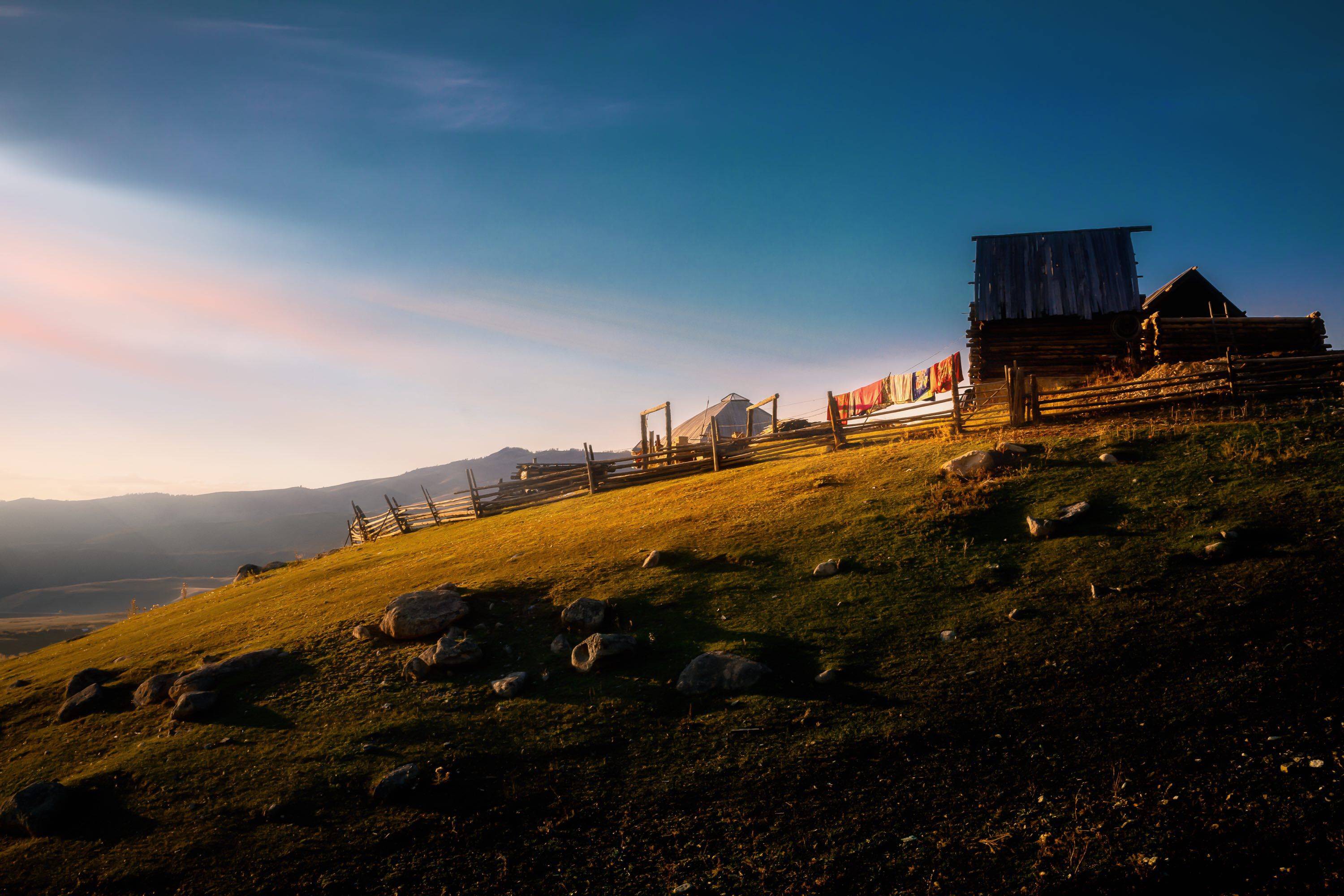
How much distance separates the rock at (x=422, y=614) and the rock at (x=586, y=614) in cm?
219

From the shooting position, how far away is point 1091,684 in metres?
7.00

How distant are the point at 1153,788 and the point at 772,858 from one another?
3.47m

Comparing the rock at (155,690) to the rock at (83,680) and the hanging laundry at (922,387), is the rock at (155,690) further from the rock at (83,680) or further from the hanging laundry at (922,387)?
the hanging laundry at (922,387)

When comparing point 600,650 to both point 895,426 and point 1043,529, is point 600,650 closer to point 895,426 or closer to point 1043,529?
point 1043,529

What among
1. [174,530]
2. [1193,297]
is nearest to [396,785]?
[1193,297]

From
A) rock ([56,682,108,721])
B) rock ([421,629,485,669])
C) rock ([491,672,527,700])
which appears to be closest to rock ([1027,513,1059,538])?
rock ([491,672,527,700])

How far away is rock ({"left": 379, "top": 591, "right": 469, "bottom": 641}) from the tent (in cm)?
3459

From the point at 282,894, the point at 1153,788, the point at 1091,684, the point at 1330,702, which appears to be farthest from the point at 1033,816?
the point at 282,894

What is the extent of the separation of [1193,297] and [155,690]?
3882 cm

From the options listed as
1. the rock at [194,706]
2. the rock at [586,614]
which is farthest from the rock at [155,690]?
the rock at [586,614]

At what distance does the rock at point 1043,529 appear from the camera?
35.1ft

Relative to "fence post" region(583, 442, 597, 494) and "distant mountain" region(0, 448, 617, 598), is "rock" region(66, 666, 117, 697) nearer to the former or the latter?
"fence post" region(583, 442, 597, 494)

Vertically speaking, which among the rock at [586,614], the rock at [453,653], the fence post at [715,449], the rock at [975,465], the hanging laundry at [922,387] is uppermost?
the hanging laundry at [922,387]

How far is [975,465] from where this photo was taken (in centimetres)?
1411
